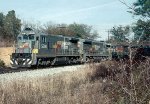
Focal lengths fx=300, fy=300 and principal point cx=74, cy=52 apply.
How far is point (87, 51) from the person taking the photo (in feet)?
122

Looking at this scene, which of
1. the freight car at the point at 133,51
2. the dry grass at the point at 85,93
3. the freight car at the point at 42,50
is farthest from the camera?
the freight car at the point at 42,50

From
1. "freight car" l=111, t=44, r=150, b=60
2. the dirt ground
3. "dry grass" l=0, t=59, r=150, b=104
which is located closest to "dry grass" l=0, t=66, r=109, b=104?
"dry grass" l=0, t=59, r=150, b=104

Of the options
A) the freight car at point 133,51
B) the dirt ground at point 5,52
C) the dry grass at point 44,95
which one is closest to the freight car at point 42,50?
the freight car at point 133,51

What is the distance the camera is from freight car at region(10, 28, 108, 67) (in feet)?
84.8

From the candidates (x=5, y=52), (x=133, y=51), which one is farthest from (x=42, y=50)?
(x=5, y=52)

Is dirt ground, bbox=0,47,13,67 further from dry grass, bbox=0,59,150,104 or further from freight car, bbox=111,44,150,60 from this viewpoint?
dry grass, bbox=0,59,150,104

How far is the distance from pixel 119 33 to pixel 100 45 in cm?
3719

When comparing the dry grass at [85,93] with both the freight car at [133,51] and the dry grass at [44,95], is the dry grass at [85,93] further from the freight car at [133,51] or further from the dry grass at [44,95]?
the freight car at [133,51]

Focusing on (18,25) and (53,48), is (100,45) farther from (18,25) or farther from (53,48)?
(18,25)

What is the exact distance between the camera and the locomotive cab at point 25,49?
2555 centimetres

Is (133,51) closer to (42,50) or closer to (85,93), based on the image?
(85,93)

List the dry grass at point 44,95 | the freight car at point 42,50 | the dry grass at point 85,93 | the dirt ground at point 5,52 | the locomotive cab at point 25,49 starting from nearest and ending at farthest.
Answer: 1. the dry grass at point 85,93
2. the dry grass at point 44,95
3. the locomotive cab at point 25,49
4. the freight car at point 42,50
5. the dirt ground at point 5,52

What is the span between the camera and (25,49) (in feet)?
87.0

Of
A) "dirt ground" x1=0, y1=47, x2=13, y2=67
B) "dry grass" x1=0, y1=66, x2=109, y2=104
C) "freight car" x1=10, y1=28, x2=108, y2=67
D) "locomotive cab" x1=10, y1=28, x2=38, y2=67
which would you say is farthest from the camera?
"dirt ground" x1=0, y1=47, x2=13, y2=67
